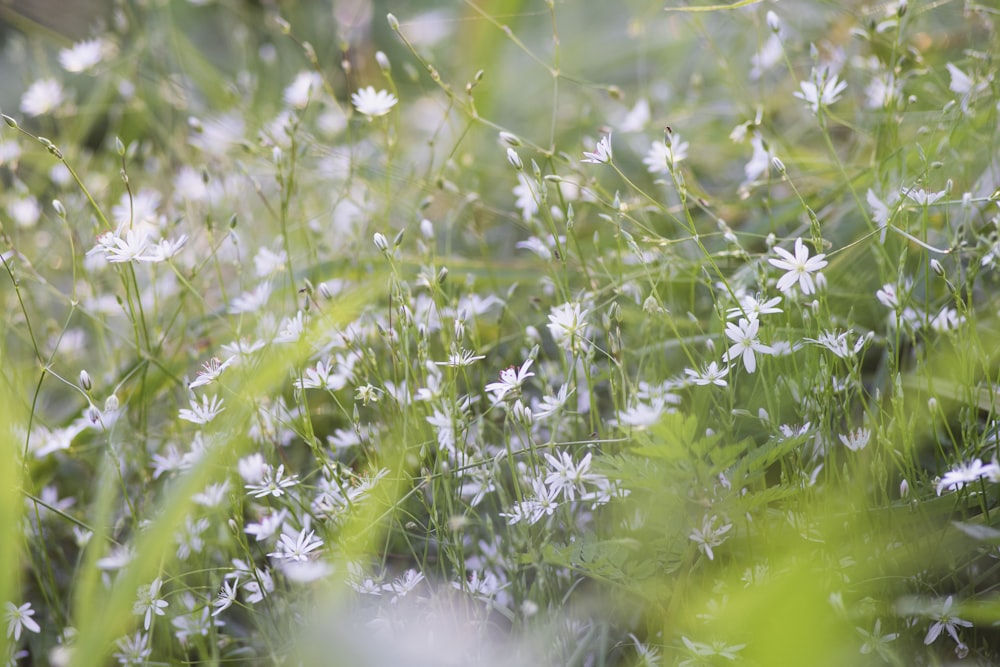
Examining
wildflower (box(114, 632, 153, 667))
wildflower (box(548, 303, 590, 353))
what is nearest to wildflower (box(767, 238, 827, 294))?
wildflower (box(548, 303, 590, 353))

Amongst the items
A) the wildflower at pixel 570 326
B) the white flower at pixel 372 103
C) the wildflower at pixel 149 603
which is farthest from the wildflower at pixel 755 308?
the wildflower at pixel 149 603

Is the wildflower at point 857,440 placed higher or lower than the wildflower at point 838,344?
lower

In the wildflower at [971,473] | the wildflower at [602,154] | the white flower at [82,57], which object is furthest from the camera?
the white flower at [82,57]

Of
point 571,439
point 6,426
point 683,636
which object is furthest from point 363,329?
point 683,636

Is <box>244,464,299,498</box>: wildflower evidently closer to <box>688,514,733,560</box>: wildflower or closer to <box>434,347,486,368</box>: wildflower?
<box>434,347,486,368</box>: wildflower

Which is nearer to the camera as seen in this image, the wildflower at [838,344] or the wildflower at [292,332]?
the wildflower at [838,344]

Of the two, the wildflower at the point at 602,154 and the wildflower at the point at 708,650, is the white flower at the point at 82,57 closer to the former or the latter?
the wildflower at the point at 602,154

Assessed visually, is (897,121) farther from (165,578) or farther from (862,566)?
(165,578)
